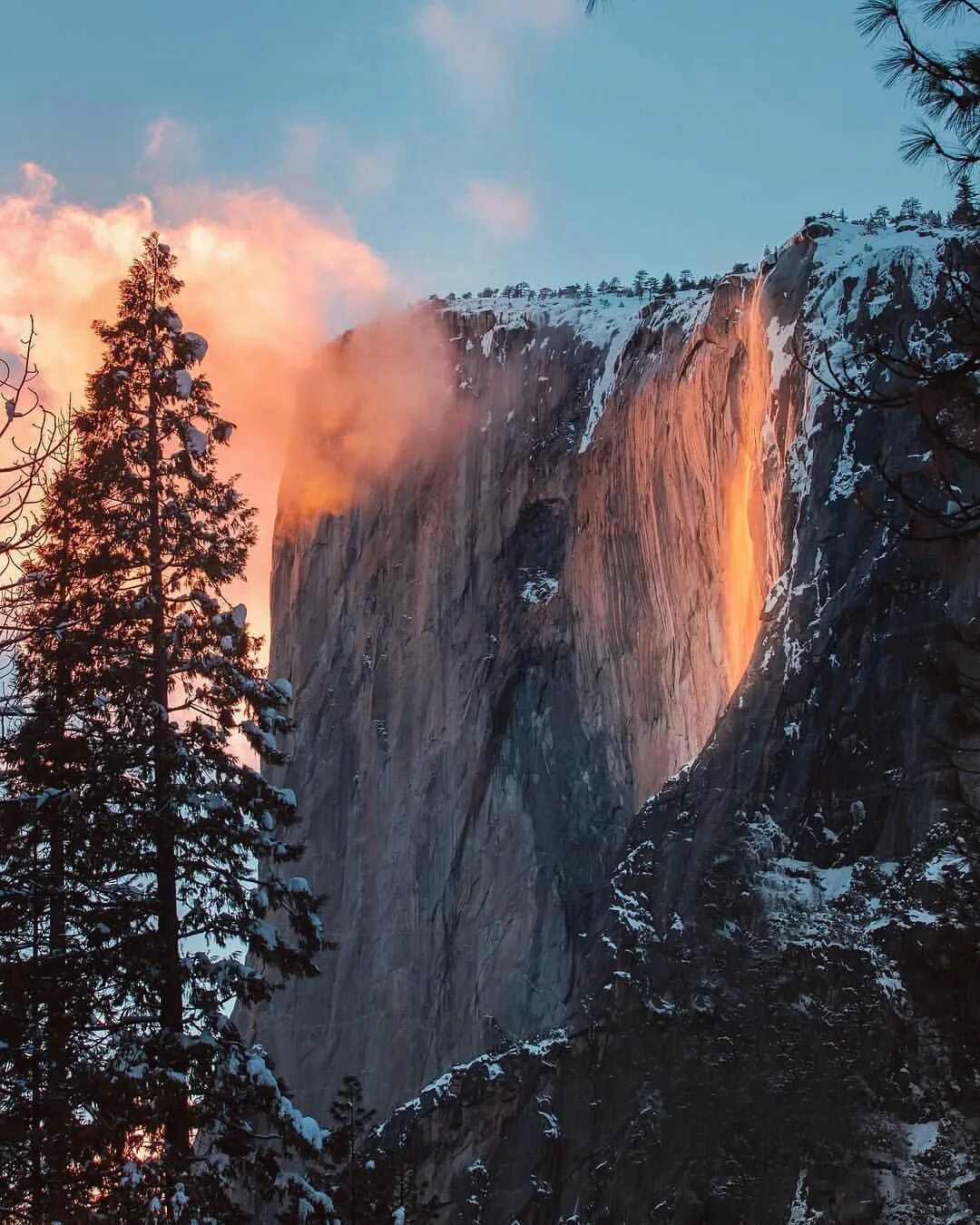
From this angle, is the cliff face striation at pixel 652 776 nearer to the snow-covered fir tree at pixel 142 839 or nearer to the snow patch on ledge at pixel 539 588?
the snow patch on ledge at pixel 539 588

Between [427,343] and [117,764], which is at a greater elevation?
[427,343]

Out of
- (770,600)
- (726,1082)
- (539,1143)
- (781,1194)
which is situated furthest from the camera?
(770,600)

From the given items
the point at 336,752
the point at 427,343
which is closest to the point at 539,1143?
the point at 336,752

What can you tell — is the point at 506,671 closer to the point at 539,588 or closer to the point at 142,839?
the point at 539,588

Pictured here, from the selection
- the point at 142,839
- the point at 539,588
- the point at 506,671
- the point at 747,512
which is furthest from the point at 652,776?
the point at 142,839

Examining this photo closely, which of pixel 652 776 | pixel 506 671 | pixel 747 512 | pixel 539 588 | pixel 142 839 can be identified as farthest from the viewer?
pixel 539 588

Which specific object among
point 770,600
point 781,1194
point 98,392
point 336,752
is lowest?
point 781,1194

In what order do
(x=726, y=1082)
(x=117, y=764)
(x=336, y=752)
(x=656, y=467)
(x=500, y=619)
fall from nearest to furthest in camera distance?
(x=117, y=764) → (x=726, y=1082) → (x=656, y=467) → (x=500, y=619) → (x=336, y=752)

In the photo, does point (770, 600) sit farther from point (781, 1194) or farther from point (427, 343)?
point (427, 343)
